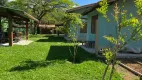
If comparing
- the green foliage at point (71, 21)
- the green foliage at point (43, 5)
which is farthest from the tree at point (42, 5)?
the green foliage at point (71, 21)

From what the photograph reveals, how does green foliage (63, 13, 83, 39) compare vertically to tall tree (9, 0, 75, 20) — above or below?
below

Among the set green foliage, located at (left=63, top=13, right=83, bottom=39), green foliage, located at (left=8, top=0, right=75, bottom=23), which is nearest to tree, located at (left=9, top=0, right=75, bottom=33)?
green foliage, located at (left=8, top=0, right=75, bottom=23)

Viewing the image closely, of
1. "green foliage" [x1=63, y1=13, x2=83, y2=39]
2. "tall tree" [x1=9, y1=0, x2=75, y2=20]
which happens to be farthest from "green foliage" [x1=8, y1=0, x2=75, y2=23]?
"green foliage" [x1=63, y1=13, x2=83, y2=39]

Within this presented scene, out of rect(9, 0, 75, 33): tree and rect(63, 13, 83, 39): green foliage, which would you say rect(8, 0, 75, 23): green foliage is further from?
rect(63, 13, 83, 39): green foliage

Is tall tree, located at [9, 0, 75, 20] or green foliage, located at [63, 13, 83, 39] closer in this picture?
green foliage, located at [63, 13, 83, 39]

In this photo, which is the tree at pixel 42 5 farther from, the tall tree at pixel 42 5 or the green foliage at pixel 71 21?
the green foliage at pixel 71 21

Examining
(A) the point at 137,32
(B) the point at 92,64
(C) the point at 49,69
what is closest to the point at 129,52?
(B) the point at 92,64

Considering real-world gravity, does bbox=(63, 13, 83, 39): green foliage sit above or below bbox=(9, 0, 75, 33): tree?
below

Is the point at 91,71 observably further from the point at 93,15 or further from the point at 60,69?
the point at 93,15

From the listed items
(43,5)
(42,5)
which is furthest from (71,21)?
(42,5)

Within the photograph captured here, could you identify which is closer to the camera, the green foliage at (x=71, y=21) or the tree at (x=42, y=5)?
the green foliage at (x=71, y=21)

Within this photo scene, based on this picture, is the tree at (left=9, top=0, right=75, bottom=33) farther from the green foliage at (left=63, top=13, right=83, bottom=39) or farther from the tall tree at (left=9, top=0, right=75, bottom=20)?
the green foliage at (left=63, top=13, right=83, bottom=39)

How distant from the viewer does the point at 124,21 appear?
5.27m

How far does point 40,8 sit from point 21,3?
12.7 feet
